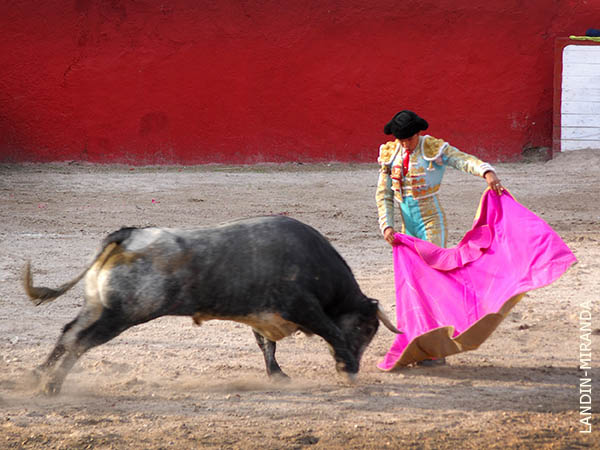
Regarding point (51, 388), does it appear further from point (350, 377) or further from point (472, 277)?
point (472, 277)

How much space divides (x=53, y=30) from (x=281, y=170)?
3.84 metres

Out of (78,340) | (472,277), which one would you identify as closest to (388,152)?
(472,277)

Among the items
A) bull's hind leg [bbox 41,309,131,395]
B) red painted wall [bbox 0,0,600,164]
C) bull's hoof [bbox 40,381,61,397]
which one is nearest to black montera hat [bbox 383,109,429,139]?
bull's hind leg [bbox 41,309,131,395]

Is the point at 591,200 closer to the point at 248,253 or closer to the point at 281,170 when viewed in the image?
the point at 281,170

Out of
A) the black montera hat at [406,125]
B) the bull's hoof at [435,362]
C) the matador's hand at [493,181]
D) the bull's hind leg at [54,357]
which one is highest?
the black montera hat at [406,125]

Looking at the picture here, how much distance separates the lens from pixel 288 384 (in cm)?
432

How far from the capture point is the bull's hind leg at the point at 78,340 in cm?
384

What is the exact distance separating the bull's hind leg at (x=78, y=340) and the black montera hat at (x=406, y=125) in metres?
1.84

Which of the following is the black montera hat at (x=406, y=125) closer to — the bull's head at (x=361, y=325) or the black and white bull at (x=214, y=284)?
the black and white bull at (x=214, y=284)

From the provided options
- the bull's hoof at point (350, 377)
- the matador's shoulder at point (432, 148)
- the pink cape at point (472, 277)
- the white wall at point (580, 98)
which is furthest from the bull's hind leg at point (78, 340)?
the white wall at point (580, 98)

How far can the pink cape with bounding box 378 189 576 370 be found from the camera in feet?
13.9

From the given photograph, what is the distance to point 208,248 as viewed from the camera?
3.96m

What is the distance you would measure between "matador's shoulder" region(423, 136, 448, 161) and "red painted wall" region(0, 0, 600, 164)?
24.2 ft

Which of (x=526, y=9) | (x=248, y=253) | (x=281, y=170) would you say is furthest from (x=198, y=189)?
(x=248, y=253)
